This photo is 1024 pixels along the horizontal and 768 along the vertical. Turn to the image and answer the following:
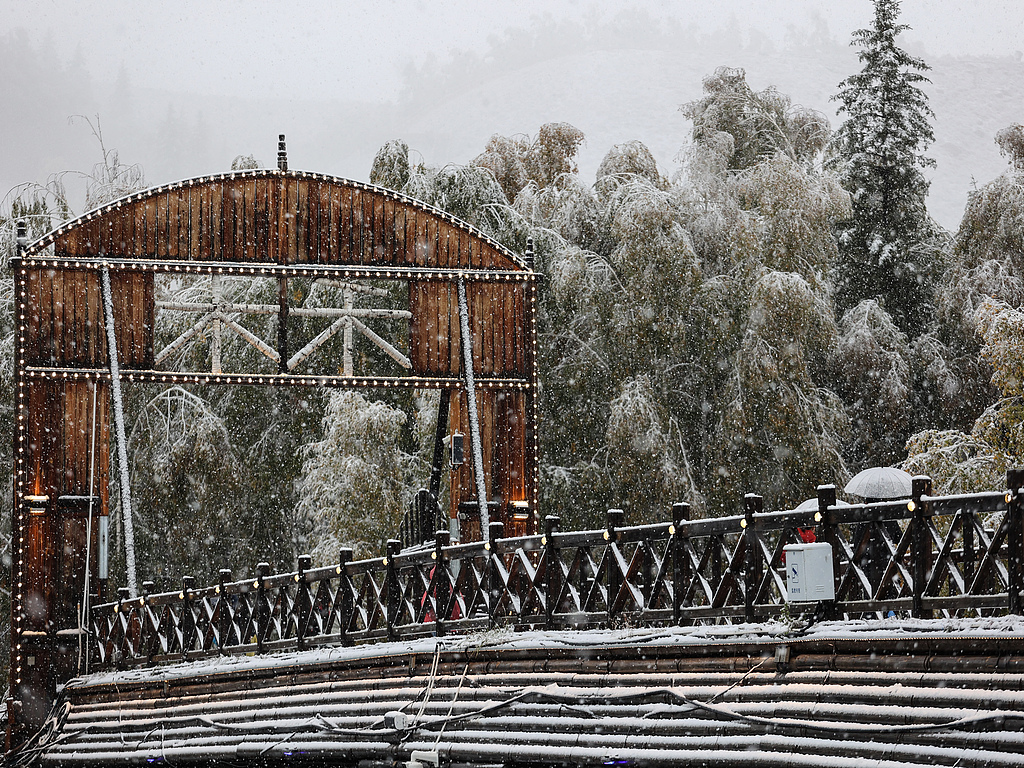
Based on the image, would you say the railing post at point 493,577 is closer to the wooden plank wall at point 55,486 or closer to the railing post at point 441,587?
the railing post at point 441,587

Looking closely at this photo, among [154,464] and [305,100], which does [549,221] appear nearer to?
[154,464]

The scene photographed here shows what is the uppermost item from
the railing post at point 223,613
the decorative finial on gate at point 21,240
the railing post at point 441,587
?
the decorative finial on gate at point 21,240

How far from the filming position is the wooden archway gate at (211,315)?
1521 centimetres

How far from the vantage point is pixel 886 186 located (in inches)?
1057

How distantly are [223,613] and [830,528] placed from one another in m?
7.90

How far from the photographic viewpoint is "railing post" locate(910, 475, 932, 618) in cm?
815

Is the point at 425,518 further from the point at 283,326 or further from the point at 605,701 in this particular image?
the point at 605,701

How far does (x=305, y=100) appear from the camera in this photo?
135500 mm

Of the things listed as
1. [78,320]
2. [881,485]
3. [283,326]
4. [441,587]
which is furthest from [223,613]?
[881,485]

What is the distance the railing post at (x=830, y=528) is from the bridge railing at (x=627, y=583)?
0.01 metres

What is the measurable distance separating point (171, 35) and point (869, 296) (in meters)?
138

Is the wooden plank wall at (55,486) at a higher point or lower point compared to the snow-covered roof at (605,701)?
higher

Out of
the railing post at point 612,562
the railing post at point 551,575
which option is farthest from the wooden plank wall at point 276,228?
the railing post at point 612,562

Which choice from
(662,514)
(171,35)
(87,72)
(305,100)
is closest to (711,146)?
(662,514)
